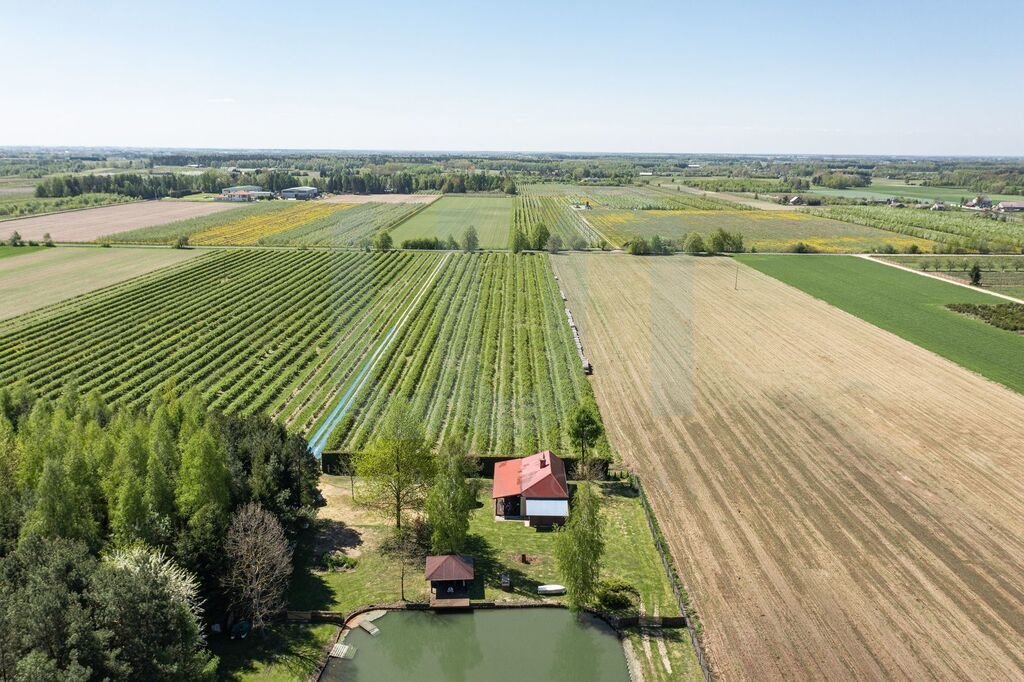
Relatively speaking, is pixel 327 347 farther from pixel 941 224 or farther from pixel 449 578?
pixel 941 224

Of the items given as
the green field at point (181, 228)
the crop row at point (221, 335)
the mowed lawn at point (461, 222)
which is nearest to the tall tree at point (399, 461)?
the crop row at point (221, 335)

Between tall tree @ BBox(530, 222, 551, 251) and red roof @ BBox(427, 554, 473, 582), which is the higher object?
tall tree @ BBox(530, 222, 551, 251)

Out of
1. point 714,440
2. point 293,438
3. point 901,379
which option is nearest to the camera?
point 293,438

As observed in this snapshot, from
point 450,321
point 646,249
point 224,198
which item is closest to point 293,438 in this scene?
point 450,321

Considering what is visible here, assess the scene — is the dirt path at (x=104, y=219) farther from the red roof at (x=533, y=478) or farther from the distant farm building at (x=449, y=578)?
the distant farm building at (x=449, y=578)

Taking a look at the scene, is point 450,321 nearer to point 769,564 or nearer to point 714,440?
point 714,440

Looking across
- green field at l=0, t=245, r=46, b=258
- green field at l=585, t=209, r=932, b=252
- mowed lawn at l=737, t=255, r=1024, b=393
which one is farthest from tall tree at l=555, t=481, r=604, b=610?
green field at l=0, t=245, r=46, b=258

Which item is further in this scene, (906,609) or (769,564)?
(769,564)

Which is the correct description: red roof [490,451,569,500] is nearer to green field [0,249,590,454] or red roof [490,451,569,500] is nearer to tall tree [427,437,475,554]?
green field [0,249,590,454]
